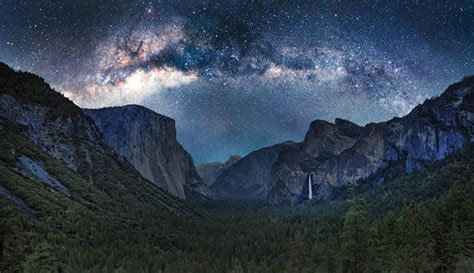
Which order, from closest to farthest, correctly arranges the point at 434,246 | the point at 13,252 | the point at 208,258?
the point at 13,252 → the point at 434,246 → the point at 208,258

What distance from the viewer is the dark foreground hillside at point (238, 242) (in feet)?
209

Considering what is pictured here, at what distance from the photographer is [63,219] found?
148 meters

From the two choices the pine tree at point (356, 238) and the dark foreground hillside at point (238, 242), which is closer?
the dark foreground hillside at point (238, 242)

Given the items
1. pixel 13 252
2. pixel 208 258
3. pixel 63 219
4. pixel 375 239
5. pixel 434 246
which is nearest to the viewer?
pixel 13 252

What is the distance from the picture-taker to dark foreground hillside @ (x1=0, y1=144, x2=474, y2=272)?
63594 mm

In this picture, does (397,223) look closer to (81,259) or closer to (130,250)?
(81,259)

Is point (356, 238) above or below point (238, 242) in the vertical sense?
above

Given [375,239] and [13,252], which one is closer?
[13,252]

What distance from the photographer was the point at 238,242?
557 ft

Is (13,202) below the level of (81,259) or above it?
above

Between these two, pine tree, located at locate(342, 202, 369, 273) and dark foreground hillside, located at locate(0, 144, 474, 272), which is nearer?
dark foreground hillside, located at locate(0, 144, 474, 272)

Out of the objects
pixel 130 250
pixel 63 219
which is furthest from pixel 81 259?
pixel 63 219

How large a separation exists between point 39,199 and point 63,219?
10.5 m

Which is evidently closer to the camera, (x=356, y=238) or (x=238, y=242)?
(x=356, y=238)
